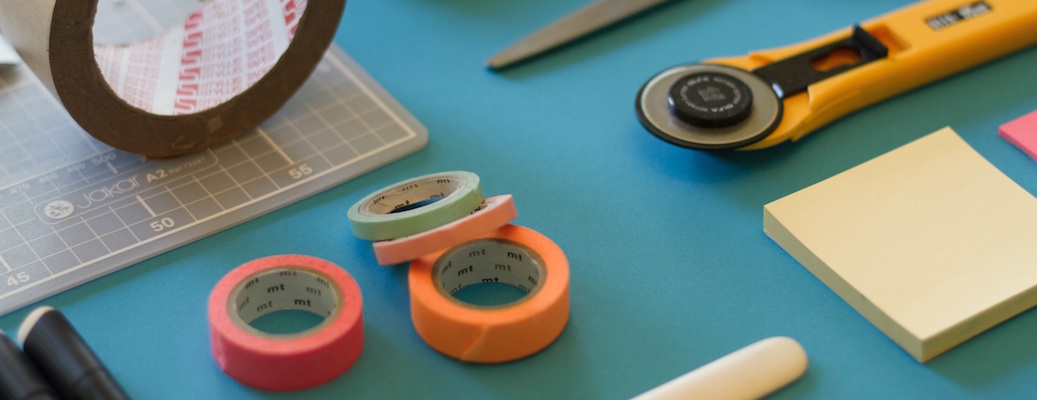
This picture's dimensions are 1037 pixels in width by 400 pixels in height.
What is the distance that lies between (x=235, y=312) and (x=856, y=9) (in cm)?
84

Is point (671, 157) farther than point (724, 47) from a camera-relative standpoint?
No

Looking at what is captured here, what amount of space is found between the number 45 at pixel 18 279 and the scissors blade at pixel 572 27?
528mm

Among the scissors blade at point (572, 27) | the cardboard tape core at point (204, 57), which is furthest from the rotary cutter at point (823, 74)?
the cardboard tape core at point (204, 57)

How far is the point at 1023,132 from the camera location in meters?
1.09

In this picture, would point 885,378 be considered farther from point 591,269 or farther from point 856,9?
point 856,9

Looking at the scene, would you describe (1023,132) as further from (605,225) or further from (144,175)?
(144,175)

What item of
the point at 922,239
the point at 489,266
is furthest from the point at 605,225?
the point at 922,239

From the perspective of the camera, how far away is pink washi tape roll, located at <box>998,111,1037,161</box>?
3.51ft

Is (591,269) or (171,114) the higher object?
(171,114)

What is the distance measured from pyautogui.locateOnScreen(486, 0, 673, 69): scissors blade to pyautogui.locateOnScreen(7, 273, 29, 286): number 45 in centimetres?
53

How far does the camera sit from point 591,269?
0.95 meters

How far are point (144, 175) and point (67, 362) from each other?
298 millimetres

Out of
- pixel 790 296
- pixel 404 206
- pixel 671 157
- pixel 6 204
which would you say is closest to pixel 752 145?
pixel 671 157

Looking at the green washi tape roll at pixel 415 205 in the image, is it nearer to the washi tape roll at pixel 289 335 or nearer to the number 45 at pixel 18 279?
the washi tape roll at pixel 289 335
